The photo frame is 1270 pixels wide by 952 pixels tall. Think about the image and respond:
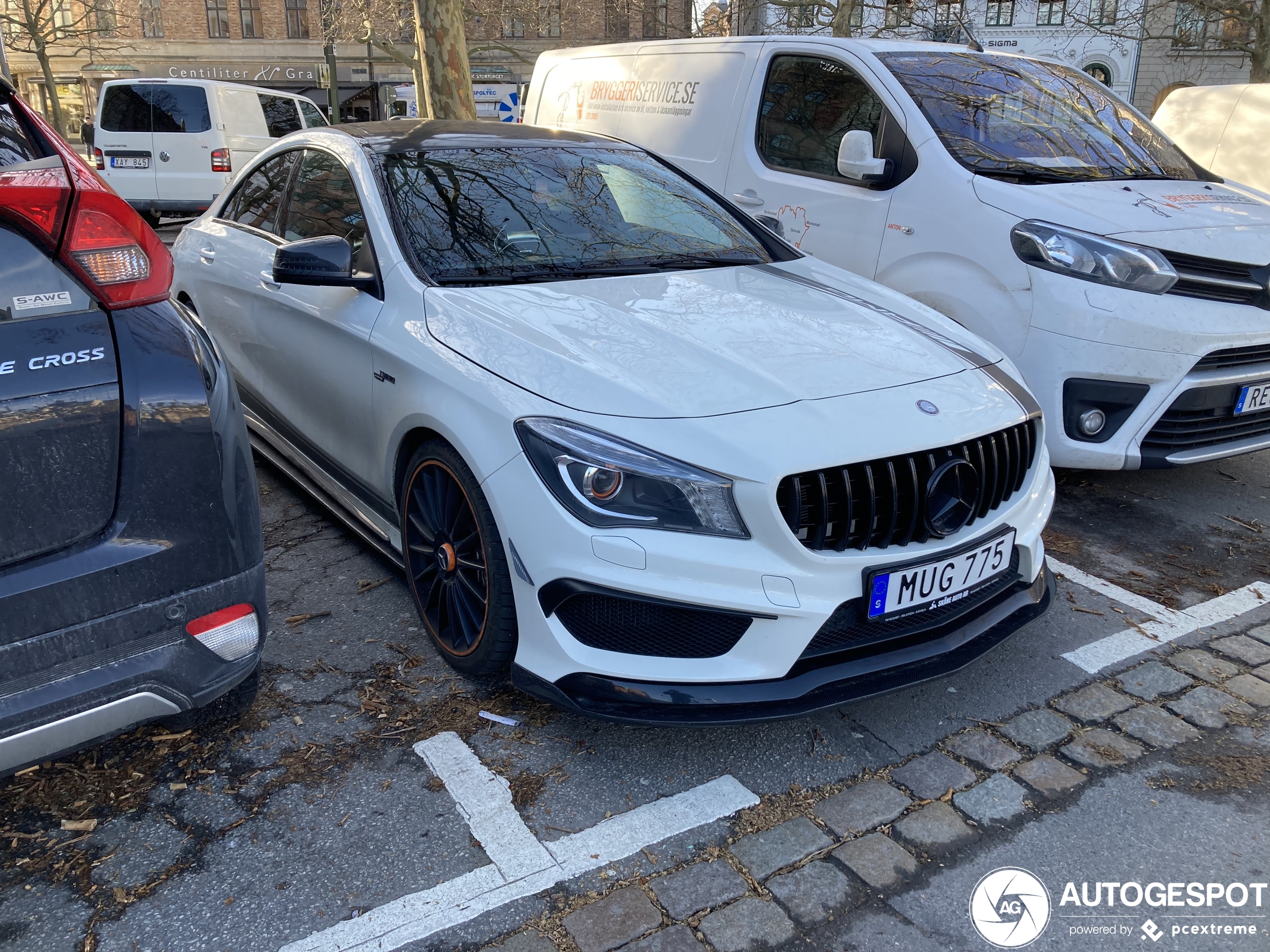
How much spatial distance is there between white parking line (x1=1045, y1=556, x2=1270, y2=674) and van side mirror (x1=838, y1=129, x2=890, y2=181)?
2050 millimetres

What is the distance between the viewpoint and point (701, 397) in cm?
246

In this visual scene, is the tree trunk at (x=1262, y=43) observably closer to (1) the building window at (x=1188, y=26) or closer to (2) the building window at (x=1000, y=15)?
(1) the building window at (x=1188, y=26)

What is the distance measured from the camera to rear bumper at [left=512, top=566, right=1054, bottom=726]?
233cm

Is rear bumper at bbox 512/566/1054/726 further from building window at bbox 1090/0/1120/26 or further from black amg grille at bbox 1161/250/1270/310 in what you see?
building window at bbox 1090/0/1120/26

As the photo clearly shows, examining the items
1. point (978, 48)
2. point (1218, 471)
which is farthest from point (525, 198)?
point (1218, 471)

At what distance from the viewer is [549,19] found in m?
39.8

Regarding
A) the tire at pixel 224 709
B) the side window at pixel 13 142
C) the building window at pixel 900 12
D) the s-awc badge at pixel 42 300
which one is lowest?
the tire at pixel 224 709

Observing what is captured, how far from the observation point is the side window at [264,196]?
403 cm

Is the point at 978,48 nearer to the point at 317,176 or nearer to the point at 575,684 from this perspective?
the point at 317,176

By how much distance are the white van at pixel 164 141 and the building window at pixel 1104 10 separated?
28.8 meters

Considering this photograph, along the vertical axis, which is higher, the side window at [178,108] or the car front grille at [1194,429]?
the side window at [178,108]

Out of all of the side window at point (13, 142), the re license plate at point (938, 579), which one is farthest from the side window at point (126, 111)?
the re license plate at point (938, 579)

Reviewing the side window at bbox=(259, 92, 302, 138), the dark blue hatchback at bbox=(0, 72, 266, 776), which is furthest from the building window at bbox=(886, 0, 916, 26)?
the dark blue hatchback at bbox=(0, 72, 266, 776)

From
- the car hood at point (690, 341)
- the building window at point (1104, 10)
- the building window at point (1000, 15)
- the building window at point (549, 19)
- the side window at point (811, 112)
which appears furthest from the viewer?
the building window at point (549, 19)
